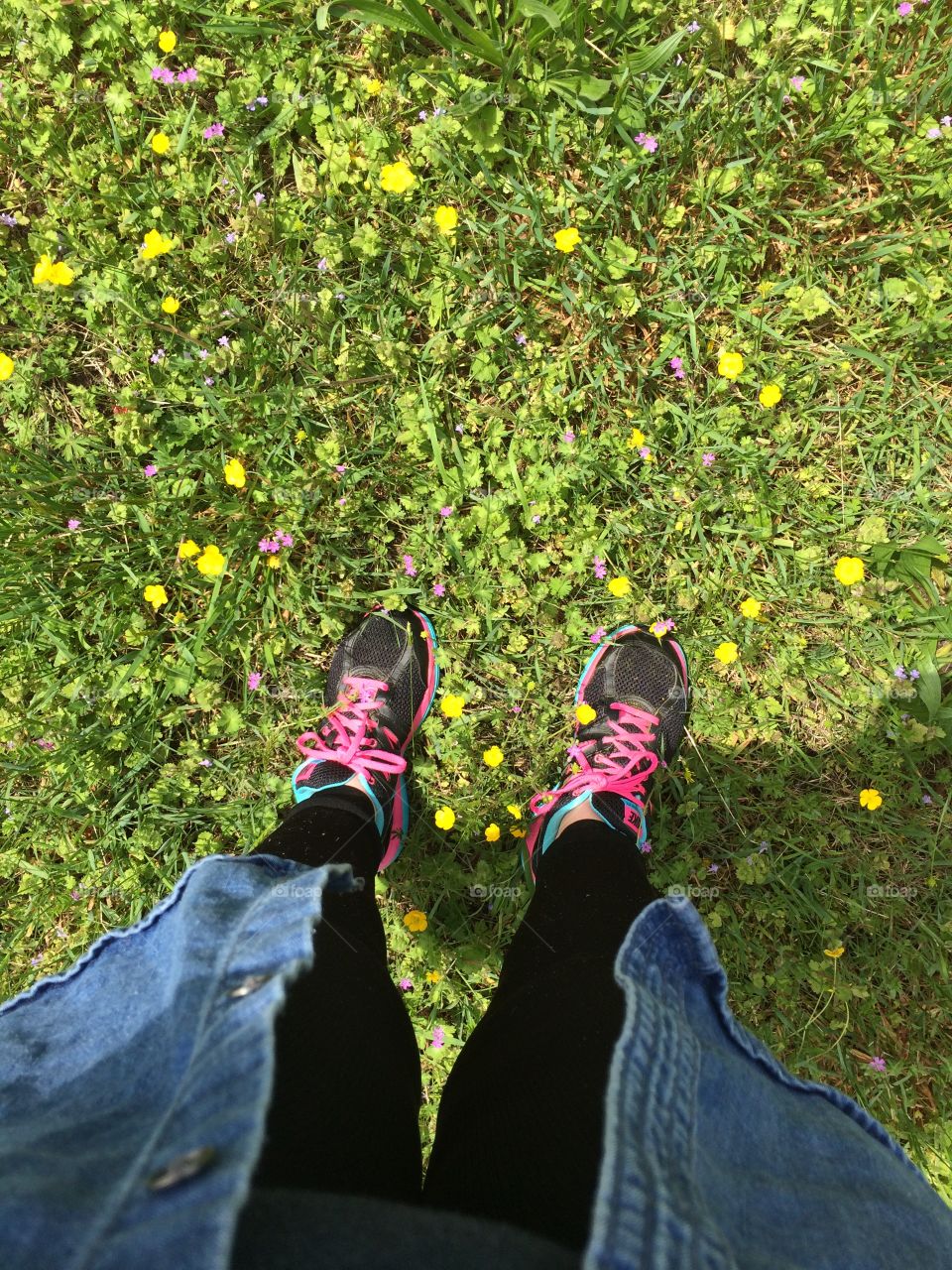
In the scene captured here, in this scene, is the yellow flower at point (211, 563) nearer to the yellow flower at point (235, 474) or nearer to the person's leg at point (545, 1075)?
the yellow flower at point (235, 474)

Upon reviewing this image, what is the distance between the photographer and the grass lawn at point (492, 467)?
91.7 inches

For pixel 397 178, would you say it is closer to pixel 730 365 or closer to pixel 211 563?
pixel 730 365

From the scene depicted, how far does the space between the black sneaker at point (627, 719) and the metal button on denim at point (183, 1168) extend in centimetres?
163

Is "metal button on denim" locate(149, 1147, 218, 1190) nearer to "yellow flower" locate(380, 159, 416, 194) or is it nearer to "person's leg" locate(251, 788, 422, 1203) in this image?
"person's leg" locate(251, 788, 422, 1203)

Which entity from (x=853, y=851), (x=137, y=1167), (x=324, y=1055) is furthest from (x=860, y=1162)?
(x=853, y=851)

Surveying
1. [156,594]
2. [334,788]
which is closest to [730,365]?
[334,788]

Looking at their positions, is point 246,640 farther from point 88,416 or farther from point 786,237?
point 786,237

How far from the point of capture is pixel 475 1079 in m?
1.45

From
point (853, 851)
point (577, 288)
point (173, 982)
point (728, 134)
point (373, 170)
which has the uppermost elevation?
point (728, 134)

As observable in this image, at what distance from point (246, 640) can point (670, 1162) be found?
6.27ft

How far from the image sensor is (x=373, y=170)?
2.34 m

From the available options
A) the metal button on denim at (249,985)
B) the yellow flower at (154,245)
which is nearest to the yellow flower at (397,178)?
the yellow flower at (154,245)

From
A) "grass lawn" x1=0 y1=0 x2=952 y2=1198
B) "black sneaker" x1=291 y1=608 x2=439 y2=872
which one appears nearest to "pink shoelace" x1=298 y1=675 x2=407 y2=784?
"black sneaker" x1=291 y1=608 x2=439 y2=872

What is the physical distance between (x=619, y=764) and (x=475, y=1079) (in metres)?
1.11
